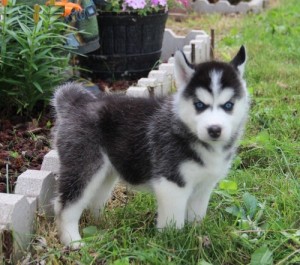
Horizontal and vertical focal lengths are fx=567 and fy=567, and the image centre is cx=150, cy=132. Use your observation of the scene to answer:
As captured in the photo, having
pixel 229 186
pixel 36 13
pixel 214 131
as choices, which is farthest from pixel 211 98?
pixel 36 13

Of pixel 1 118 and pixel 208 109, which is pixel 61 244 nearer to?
pixel 208 109

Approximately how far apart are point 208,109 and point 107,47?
3306 mm

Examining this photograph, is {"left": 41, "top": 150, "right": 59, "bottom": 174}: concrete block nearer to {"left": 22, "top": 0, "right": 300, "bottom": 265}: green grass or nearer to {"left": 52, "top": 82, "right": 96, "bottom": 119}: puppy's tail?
{"left": 52, "top": 82, "right": 96, "bottom": 119}: puppy's tail

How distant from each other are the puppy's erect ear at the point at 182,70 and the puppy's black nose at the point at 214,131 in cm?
37

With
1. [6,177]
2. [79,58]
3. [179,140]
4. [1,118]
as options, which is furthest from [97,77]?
[179,140]

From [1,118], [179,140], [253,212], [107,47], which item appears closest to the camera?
[179,140]

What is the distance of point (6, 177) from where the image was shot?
149 inches

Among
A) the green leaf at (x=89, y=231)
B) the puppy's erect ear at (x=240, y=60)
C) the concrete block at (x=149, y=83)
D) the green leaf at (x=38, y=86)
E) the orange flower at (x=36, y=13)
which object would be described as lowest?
the green leaf at (x=89, y=231)

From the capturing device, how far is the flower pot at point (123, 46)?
611 cm

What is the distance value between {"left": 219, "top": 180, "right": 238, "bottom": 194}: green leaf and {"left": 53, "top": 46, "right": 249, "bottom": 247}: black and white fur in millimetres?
391

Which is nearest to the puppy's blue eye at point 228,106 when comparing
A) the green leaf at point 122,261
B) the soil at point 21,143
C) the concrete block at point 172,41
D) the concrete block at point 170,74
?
the green leaf at point 122,261

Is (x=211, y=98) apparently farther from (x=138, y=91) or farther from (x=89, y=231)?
(x=138, y=91)

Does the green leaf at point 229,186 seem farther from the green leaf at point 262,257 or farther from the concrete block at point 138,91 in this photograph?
the concrete block at point 138,91

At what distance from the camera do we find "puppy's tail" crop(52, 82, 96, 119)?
11.7 feet
